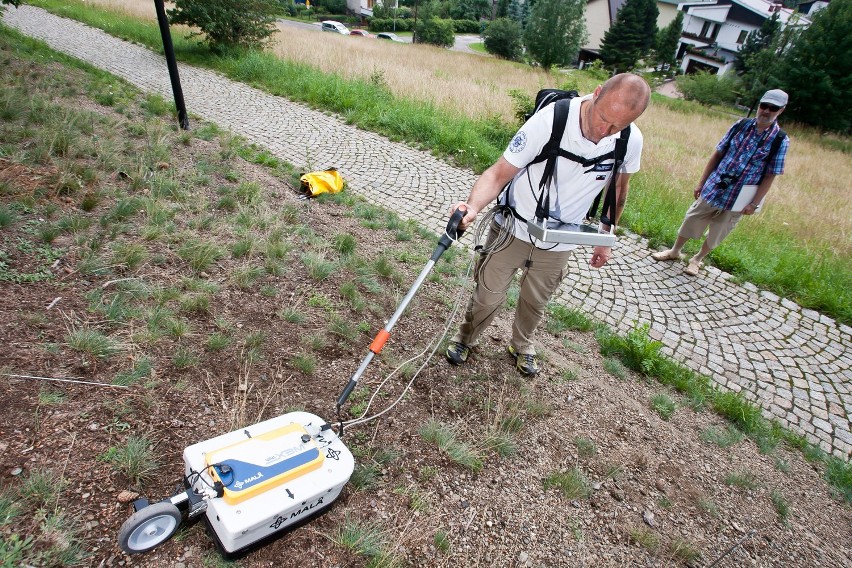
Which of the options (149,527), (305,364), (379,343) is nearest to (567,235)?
(379,343)

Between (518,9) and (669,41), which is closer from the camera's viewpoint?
(669,41)

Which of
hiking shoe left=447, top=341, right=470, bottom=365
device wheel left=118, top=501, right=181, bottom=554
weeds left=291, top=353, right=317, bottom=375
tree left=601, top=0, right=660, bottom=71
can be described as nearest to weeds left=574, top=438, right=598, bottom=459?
hiking shoe left=447, top=341, right=470, bottom=365

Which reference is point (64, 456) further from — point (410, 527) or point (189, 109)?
point (189, 109)

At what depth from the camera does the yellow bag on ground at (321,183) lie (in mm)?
6250

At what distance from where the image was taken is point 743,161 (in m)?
5.33

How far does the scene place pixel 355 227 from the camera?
571 cm

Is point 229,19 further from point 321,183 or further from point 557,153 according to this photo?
point 557,153

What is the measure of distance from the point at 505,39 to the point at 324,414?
164ft

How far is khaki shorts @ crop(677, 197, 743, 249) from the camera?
227 inches

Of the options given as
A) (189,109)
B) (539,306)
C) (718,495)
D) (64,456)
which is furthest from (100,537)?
(189,109)

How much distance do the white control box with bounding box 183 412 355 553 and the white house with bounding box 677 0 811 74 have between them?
6455 centimetres

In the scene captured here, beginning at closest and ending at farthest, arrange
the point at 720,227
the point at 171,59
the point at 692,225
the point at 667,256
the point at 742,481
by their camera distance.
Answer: the point at 742,481
the point at 720,227
the point at 692,225
the point at 667,256
the point at 171,59

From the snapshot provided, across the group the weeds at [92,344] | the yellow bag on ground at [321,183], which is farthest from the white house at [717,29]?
the weeds at [92,344]

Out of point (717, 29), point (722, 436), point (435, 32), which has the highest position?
point (717, 29)
